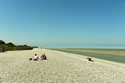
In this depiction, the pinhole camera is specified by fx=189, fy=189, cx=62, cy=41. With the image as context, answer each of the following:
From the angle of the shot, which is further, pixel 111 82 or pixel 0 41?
pixel 0 41

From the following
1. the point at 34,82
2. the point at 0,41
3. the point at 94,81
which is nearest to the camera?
the point at 34,82

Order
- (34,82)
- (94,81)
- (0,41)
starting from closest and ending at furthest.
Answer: (34,82) < (94,81) < (0,41)

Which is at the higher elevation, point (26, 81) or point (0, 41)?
point (0, 41)

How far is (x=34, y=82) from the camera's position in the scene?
375 inches

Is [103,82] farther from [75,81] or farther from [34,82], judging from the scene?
[34,82]

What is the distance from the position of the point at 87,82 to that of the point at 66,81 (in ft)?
3.62

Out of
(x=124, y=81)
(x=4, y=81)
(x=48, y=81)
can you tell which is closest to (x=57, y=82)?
(x=48, y=81)

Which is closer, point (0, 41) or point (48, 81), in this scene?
point (48, 81)

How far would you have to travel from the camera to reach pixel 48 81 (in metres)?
9.88

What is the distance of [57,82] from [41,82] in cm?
81

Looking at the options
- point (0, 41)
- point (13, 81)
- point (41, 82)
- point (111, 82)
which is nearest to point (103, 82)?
point (111, 82)

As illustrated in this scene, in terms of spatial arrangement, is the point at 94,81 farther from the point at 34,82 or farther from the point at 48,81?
the point at 34,82

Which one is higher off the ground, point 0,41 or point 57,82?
point 0,41

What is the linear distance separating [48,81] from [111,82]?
336cm
